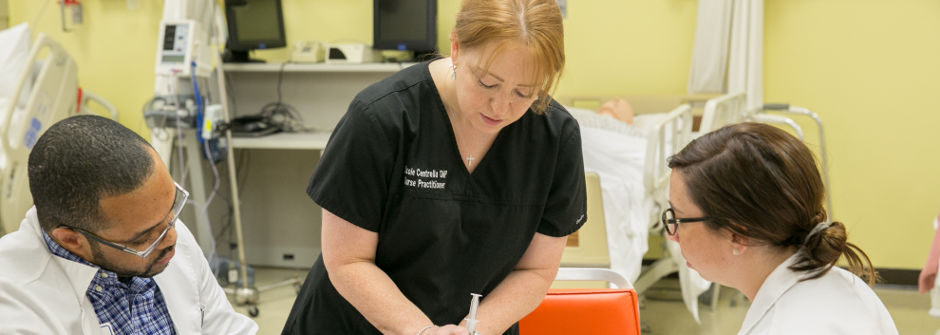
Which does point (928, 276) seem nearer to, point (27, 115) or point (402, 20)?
point (402, 20)

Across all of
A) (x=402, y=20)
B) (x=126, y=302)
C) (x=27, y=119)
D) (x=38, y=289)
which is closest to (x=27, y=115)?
(x=27, y=119)

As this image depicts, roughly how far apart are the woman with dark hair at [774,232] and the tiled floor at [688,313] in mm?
2240

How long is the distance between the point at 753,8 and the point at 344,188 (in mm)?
3193

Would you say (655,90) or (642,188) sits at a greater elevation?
(655,90)

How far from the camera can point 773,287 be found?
107cm

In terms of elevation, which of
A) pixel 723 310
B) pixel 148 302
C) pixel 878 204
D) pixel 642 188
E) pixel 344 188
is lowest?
pixel 723 310

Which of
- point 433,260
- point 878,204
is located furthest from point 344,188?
point 878,204

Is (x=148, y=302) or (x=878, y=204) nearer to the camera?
(x=148, y=302)

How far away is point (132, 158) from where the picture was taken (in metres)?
1.03

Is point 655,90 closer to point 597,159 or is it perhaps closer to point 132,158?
point 597,159

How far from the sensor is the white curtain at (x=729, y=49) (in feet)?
12.2

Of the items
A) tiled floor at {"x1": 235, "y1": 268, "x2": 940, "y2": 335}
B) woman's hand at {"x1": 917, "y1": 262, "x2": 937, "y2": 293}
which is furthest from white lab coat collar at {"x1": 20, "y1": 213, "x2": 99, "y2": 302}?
woman's hand at {"x1": 917, "y1": 262, "x2": 937, "y2": 293}

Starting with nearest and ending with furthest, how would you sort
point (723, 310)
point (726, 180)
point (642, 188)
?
point (726, 180) → point (642, 188) → point (723, 310)

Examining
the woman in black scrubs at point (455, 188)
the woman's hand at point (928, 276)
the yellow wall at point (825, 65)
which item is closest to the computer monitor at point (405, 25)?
the yellow wall at point (825, 65)
